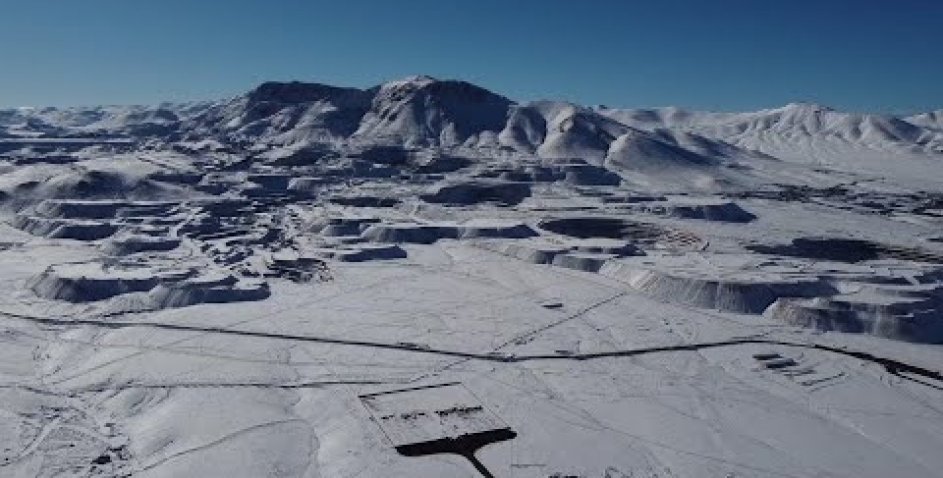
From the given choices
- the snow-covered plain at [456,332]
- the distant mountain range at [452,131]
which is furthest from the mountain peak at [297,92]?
the snow-covered plain at [456,332]

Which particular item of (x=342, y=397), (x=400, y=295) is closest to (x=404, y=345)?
(x=342, y=397)

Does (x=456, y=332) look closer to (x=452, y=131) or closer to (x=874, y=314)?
(x=874, y=314)

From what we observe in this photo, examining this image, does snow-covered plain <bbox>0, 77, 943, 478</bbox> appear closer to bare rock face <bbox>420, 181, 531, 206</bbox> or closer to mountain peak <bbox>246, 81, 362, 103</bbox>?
bare rock face <bbox>420, 181, 531, 206</bbox>

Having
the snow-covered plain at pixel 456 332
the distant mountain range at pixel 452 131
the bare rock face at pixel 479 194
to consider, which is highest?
the distant mountain range at pixel 452 131

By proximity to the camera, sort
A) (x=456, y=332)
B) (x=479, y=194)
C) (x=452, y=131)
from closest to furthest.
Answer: (x=456, y=332), (x=479, y=194), (x=452, y=131)

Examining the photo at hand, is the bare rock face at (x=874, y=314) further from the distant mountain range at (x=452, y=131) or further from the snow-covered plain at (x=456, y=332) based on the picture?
the distant mountain range at (x=452, y=131)

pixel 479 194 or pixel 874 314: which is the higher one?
pixel 479 194

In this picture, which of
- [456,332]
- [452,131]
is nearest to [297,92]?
[452,131]

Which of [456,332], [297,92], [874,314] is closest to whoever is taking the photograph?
[456,332]
